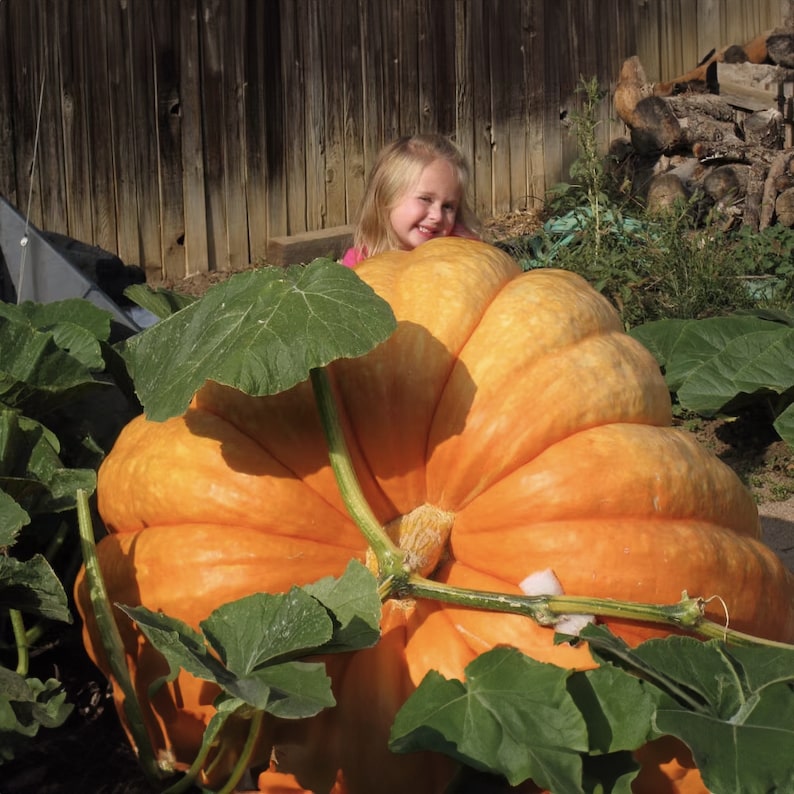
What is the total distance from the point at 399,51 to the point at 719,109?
95.8 inches

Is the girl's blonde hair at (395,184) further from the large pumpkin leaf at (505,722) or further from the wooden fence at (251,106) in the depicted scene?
the large pumpkin leaf at (505,722)

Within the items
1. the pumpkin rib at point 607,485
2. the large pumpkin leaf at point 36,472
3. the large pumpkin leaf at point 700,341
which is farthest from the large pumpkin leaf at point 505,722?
the large pumpkin leaf at point 700,341

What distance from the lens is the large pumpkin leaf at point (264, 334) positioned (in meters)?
1.53

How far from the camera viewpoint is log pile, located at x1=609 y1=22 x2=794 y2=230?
275 inches

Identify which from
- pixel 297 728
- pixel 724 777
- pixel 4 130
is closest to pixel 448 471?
pixel 297 728

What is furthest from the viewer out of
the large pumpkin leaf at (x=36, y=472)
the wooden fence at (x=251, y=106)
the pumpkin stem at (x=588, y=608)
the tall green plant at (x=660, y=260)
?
the wooden fence at (x=251, y=106)

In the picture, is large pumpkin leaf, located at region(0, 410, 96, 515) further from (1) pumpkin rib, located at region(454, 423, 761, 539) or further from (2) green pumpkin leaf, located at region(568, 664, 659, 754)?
(2) green pumpkin leaf, located at region(568, 664, 659, 754)

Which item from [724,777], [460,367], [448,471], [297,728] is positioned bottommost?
[297,728]

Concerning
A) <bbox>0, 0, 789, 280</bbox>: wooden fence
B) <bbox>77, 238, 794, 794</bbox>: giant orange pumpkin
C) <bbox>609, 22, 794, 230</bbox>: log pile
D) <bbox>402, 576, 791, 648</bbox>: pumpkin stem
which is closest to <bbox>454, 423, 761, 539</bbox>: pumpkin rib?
<bbox>77, 238, 794, 794</bbox>: giant orange pumpkin

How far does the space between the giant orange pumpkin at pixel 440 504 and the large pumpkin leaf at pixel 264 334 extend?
132 millimetres

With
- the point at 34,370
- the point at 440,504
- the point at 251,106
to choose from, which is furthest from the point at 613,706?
the point at 251,106

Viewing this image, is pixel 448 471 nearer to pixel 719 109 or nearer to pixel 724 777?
pixel 724 777

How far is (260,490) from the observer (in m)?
1.71

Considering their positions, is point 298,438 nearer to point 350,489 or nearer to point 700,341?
point 350,489
